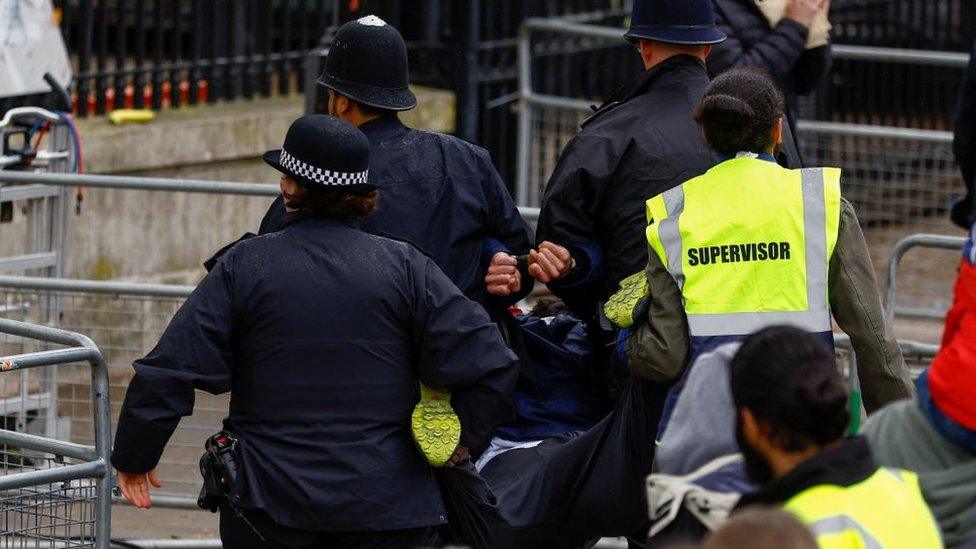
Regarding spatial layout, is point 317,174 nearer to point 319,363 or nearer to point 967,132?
point 319,363

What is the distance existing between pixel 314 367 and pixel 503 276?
A: 87 centimetres

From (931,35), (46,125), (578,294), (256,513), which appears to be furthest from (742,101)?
(931,35)

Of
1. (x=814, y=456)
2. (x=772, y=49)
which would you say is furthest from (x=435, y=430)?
(x=772, y=49)

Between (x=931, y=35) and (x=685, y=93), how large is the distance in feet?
30.2

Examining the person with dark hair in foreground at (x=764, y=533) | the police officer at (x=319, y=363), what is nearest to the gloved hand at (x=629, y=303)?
the police officer at (x=319, y=363)

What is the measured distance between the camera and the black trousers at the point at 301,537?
4.64m

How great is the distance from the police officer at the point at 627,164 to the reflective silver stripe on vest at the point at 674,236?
1.61ft

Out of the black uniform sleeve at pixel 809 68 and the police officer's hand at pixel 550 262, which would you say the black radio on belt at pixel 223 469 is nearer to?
the police officer's hand at pixel 550 262

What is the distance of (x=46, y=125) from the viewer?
25.7 ft

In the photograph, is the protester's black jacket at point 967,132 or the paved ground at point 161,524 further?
the paved ground at point 161,524

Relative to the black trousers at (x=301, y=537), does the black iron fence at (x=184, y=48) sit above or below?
above

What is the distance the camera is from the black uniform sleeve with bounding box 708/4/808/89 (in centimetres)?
726

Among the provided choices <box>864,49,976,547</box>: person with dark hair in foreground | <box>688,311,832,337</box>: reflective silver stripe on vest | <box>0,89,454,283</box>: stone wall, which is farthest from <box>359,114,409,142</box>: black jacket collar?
<box>0,89,454,283</box>: stone wall

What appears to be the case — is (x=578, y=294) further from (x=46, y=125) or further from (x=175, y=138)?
(x=175, y=138)
